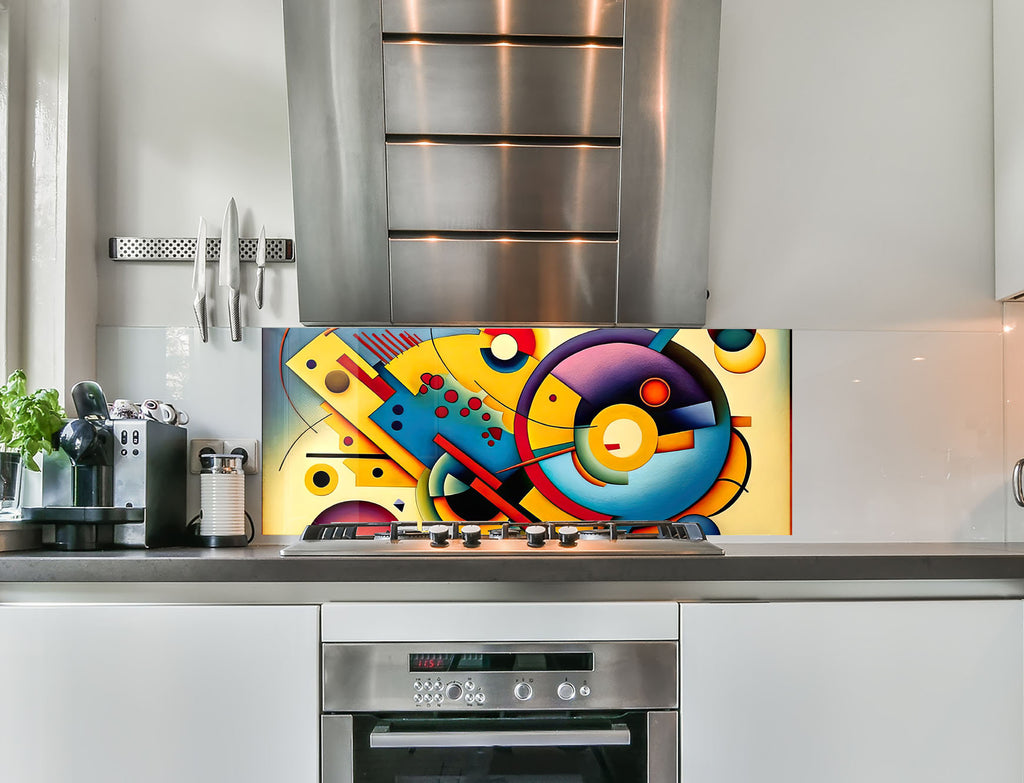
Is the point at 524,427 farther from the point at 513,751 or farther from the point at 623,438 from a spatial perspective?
the point at 513,751

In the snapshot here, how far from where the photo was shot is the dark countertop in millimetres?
1472

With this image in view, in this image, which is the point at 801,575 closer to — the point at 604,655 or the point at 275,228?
the point at 604,655

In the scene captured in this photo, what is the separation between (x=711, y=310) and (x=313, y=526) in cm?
110

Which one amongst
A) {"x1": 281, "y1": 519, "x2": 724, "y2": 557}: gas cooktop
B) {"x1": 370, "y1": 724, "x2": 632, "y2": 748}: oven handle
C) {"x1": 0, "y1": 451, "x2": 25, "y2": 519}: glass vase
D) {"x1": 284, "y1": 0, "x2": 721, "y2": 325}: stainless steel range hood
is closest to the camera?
{"x1": 370, "y1": 724, "x2": 632, "y2": 748}: oven handle

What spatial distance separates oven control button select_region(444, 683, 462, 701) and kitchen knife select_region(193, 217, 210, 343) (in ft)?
3.54

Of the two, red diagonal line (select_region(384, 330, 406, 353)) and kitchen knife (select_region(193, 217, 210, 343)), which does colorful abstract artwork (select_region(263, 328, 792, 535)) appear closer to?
red diagonal line (select_region(384, 330, 406, 353))

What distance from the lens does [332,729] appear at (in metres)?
1.47

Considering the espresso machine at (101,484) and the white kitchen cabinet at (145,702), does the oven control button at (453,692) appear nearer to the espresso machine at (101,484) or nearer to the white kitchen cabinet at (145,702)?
the white kitchen cabinet at (145,702)

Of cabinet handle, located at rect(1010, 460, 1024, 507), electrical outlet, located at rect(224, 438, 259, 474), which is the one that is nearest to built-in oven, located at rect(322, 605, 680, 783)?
electrical outlet, located at rect(224, 438, 259, 474)

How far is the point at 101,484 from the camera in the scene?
1.72 metres


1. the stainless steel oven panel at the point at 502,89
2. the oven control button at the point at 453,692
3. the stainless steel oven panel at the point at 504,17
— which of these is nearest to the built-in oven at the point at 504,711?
the oven control button at the point at 453,692

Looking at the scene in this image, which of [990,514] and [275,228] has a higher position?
[275,228]

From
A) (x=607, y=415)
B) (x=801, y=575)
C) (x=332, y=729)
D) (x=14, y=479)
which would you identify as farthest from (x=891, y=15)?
(x=14, y=479)

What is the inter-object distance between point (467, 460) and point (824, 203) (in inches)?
43.9
